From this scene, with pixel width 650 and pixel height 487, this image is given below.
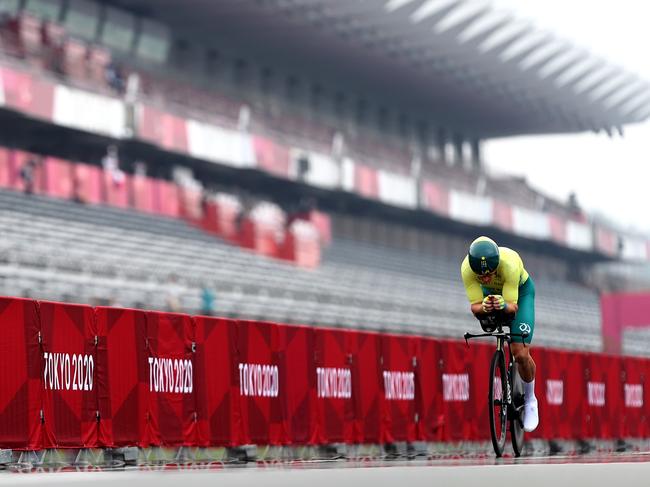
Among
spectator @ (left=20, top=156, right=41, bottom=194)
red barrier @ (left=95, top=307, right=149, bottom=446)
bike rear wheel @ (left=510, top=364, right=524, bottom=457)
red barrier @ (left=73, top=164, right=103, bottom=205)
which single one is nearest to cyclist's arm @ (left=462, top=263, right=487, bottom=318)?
bike rear wheel @ (left=510, top=364, right=524, bottom=457)

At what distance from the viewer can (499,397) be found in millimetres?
12094

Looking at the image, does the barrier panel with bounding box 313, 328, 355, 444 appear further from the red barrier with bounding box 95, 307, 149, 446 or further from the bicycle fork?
the bicycle fork

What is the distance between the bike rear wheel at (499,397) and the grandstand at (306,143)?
14.6m

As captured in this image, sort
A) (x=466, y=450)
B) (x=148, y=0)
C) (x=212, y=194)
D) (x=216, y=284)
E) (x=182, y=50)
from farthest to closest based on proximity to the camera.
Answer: (x=182, y=50)
(x=148, y=0)
(x=212, y=194)
(x=216, y=284)
(x=466, y=450)

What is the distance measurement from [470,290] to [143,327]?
10.5ft

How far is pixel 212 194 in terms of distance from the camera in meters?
39.6

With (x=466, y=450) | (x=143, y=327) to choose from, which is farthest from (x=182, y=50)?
(x=143, y=327)

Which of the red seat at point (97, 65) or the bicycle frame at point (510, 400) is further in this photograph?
the red seat at point (97, 65)

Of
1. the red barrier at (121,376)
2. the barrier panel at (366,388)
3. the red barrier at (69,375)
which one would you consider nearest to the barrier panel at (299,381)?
the barrier panel at (366,388)

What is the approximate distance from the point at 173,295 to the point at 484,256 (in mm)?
18413

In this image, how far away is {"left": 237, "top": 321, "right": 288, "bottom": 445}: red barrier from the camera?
1410 centimetres

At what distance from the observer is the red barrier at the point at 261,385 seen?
46.3ft

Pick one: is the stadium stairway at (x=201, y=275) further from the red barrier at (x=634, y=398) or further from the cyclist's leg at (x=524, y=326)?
the cyclist's leg at (x=524, y=326)

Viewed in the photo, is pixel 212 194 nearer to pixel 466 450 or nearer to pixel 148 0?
pixel 148 0
